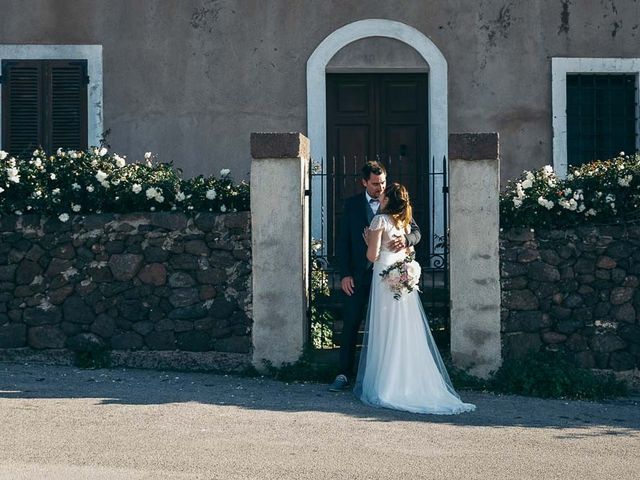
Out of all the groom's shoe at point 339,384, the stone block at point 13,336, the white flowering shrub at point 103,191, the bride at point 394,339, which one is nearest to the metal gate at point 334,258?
the groom's shoe at point 339,384

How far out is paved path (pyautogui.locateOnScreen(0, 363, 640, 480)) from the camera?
5930mm

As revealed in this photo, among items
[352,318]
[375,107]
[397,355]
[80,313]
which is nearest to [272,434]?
[397,355]

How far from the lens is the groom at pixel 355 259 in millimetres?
8469

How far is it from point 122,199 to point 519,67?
4893 millimetres

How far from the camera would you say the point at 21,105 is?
1169 cm

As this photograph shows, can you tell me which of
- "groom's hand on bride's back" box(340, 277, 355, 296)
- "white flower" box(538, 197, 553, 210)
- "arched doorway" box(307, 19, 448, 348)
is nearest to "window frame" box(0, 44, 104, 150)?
"arched doorway" box(307, 19, 448, 348)

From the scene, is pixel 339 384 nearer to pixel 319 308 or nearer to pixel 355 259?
pixel 355 259

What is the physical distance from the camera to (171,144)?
462 inches

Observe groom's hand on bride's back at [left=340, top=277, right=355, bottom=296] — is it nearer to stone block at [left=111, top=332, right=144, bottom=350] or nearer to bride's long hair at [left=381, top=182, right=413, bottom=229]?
bride's long hair at [left=381, top=182, right=413, bottom=229]

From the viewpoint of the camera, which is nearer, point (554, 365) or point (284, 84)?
point (554, 365)

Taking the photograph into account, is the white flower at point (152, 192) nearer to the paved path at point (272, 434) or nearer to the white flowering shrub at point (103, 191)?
the white flowering shrub at point (103, 191)

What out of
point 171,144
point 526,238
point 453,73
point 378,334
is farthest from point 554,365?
point 171,144

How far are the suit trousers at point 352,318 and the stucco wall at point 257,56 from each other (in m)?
3.56

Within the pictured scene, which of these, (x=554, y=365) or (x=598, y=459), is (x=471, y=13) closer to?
(x=554, y=365)
